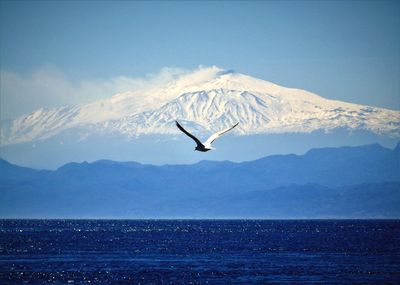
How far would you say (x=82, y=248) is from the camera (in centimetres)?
13675

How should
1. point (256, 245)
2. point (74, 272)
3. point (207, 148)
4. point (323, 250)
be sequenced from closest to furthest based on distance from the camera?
point (207, 148) → point (74, 272) → point (323, 250) → point (256, 245)

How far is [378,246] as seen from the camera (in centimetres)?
13762

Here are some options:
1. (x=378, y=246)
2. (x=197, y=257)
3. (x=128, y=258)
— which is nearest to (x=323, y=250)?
(x=378, y=246)

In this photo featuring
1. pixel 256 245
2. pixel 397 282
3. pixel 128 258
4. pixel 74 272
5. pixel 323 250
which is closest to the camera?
pixel 397 282

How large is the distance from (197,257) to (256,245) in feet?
102

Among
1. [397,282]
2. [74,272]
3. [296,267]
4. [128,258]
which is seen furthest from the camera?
[128,258]

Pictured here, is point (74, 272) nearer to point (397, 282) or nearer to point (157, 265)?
point (157, 265)

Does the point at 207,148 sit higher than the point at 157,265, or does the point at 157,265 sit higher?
the point at 207,148

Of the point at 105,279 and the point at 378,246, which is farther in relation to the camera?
the point at 378,246

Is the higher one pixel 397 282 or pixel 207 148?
pixel 207 148

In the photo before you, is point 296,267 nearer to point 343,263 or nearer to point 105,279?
point 343,263

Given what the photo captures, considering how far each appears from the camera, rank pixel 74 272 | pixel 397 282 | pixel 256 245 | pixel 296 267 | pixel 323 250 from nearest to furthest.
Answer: pixel 397 282 < pixel 74 272 < pixel 296 267 < pixel 323 250 < pixel 256 245

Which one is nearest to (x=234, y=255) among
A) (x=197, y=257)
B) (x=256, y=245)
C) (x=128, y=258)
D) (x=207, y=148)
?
(x=197, y=257)

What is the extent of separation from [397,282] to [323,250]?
47.1m
